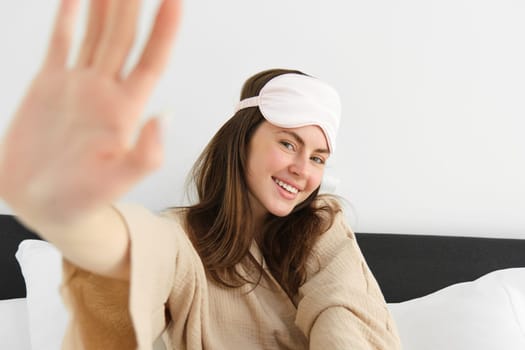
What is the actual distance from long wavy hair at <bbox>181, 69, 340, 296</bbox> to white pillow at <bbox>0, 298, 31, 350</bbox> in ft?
1.71

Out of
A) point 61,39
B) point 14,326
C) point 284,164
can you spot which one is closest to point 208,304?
point 284,164

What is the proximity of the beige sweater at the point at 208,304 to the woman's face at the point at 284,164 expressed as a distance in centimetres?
13

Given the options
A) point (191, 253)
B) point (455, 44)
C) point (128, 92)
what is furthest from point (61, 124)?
point (455, 44)

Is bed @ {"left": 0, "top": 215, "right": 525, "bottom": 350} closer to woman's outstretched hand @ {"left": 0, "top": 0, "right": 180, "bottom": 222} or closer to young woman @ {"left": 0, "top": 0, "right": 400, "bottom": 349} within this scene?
young woman @ {"left": 0, "top": 0, "right": 400, "bottom": 349}

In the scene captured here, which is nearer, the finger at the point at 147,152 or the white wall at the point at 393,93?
the finger at the point at 147,152

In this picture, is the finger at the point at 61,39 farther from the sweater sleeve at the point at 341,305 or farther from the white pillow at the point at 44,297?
the white pillow at the point at 44,297

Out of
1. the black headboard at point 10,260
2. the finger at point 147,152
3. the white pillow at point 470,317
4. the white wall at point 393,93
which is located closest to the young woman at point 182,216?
the finger at point 147,152

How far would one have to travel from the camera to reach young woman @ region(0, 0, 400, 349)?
0.44m

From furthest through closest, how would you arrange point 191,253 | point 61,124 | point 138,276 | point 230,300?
point 230,300 < point 191,253 < point 138,276 < point 61,124

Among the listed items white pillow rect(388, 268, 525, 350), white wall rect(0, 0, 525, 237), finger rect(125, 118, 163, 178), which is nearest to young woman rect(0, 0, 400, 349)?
finger rect(125, 118, 163, 178)

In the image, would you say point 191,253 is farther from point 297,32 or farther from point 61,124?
point 297,32

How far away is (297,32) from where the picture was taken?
5.26 ft

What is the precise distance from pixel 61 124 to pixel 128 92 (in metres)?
0.06

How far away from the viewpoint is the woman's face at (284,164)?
1132 mm
